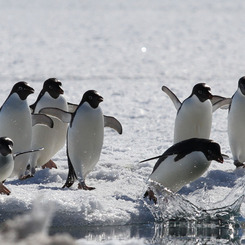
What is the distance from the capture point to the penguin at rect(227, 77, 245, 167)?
666 cm

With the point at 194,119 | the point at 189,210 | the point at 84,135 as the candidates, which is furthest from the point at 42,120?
the point at 189,210

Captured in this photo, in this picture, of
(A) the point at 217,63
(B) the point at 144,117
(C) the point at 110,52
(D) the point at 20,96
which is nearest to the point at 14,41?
(C) the point at 110,52

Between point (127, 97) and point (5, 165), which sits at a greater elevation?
point (127, 97)

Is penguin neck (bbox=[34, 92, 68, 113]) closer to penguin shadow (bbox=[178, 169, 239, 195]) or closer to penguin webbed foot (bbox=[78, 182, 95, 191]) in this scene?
penguin webbed foot (bbox=[78, 182, 95, 191])

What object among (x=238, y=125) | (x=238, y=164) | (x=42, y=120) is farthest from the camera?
(x=238, y=125)

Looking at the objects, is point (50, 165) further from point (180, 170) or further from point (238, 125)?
point (238, 125)

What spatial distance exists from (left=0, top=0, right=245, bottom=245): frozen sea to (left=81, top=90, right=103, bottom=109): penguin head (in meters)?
0.59

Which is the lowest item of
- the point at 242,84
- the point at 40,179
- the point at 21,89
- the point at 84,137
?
the point at 40,179

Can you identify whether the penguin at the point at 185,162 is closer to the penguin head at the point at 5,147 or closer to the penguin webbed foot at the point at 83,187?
the penguin webbed foot at the point at 83,187

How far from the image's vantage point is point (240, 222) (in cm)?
511

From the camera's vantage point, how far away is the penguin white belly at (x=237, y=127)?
21.9 feet

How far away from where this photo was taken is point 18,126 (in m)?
6.02

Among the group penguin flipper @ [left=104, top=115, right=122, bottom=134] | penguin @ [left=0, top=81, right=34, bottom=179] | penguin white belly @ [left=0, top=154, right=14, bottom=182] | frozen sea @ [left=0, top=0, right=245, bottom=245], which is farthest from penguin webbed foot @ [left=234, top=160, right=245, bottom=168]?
penguin white belly @ [left=0, top=154, right=14, bottom=182]

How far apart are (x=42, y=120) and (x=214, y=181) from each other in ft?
4.83
